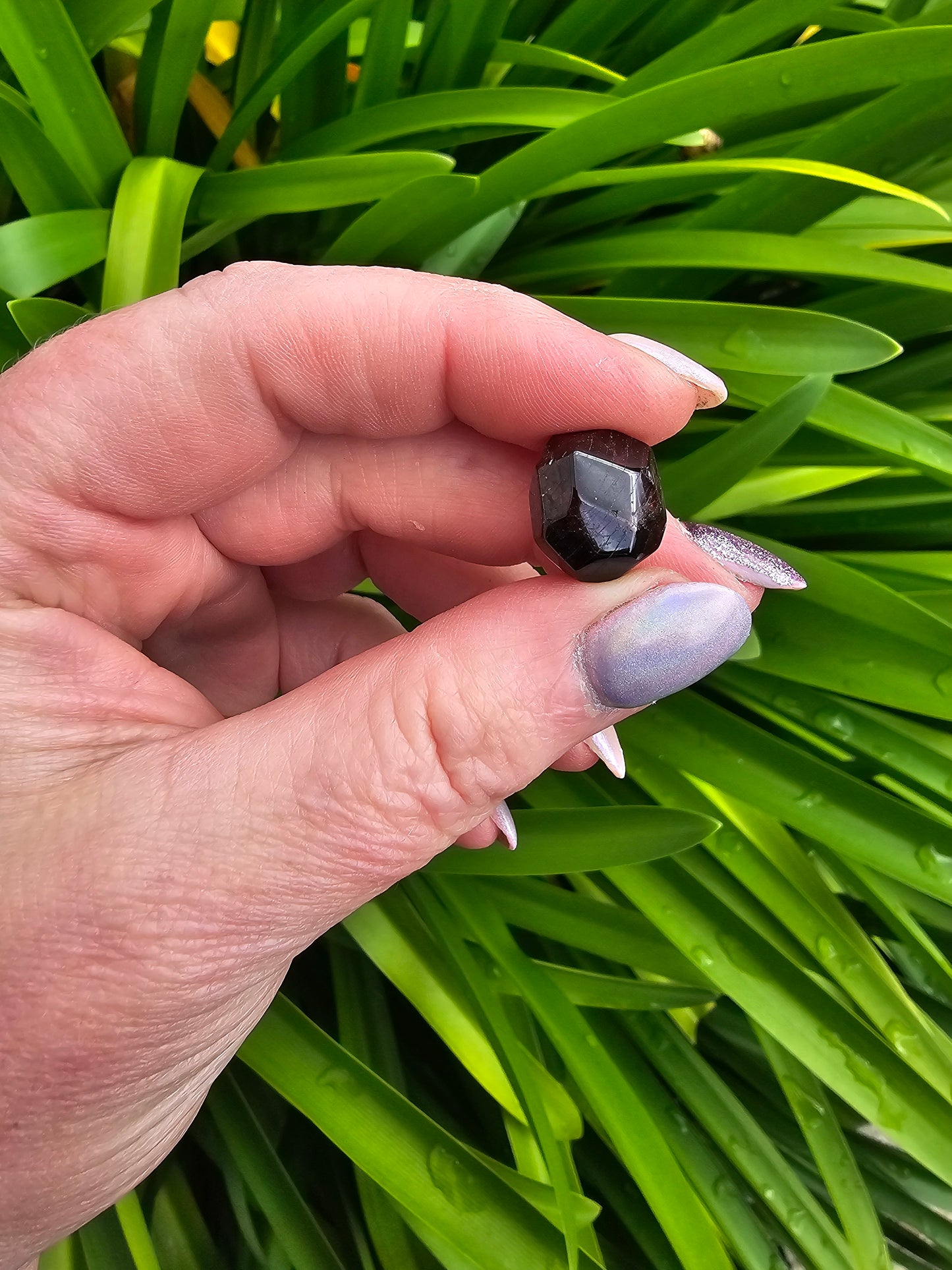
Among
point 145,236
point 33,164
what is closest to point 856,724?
point 145,236

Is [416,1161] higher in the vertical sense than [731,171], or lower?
lower

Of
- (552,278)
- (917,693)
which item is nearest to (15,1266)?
(917,693)

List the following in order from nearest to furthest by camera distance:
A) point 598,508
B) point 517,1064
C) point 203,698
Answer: point 598,508
point 203,698
point 517,1064

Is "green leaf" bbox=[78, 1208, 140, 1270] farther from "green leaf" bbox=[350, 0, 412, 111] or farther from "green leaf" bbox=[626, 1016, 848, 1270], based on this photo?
"green leaf" bbox=[350, 0, 412, 111]

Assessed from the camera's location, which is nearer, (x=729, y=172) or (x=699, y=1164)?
(x=729, y=172)

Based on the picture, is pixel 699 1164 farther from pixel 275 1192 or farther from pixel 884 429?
pixel 884 429

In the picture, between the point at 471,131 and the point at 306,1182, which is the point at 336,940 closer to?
the point at 306,1182

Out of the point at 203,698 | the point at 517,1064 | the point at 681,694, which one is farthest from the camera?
the point at 681,694
